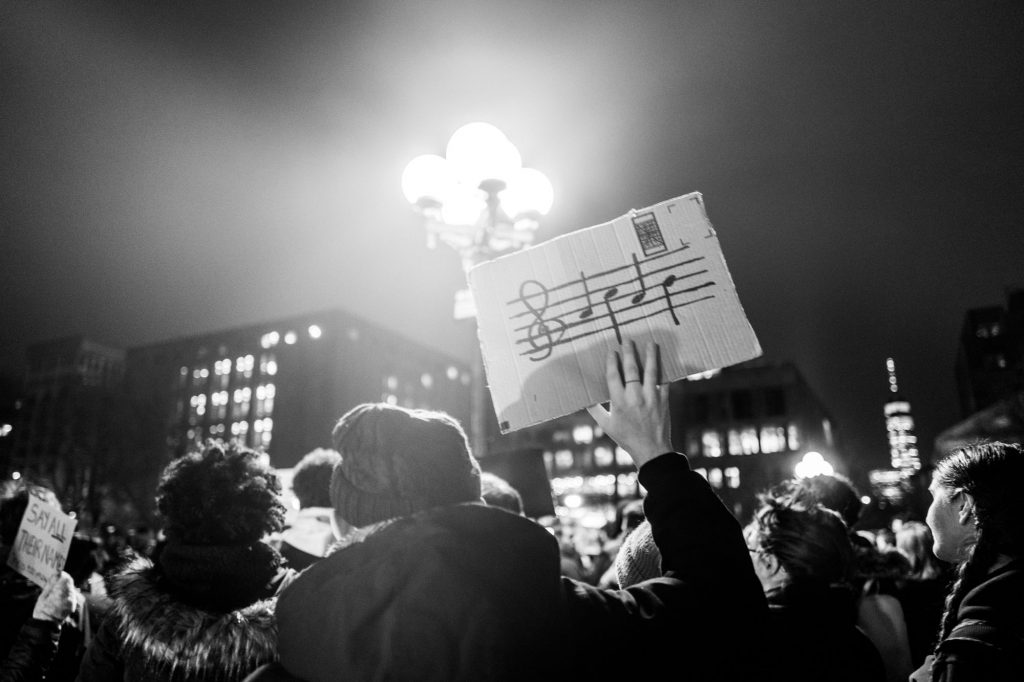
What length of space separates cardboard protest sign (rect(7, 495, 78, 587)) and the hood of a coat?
328 cm

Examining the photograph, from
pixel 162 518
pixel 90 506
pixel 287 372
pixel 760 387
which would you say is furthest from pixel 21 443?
pixel 162 518

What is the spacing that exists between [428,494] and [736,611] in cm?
87

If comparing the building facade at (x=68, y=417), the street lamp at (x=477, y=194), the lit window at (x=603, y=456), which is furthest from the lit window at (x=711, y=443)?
the street lamp at (x=477, y=194)

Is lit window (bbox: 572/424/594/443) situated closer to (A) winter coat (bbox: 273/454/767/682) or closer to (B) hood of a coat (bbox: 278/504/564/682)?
(A) winter coat (bbox: 273/454/767/682)

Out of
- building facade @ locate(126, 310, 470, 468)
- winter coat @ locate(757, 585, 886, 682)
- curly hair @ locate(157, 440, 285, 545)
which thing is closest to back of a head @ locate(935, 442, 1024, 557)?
winter coat @ locate(757, 585, 886, 682)

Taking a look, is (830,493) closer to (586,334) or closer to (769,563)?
(769,563)

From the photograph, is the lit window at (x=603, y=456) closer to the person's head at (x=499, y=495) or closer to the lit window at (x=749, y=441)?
the lit window at (x=749, y=441)

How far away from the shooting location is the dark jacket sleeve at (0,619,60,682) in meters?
3.71

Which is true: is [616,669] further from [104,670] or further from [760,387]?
[760,387]

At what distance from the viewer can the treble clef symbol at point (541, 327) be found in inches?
85.7

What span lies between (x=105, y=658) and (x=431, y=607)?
210 centimetres

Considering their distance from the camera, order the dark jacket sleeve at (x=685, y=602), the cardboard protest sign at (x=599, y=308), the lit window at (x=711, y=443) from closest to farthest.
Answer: the dark jacket sleeve at (x=685, y=602) < the cardboard protest sign at (x=599, y=308) < the lit window at (x=711, y=443)

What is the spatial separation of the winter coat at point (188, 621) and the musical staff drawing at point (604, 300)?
1497 millimetres

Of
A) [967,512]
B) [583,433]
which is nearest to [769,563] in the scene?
[967,512]
